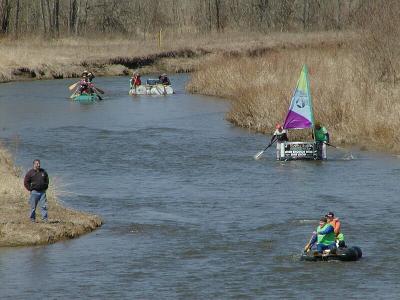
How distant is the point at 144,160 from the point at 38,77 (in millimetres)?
37740

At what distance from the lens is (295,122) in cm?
4200

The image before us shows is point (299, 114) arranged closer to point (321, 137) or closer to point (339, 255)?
point (321, 137)

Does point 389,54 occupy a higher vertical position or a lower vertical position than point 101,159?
higher

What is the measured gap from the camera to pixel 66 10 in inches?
4478

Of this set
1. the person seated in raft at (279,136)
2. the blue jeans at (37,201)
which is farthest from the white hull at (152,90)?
the blue jeans at (37,201)

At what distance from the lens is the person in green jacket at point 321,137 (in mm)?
40594

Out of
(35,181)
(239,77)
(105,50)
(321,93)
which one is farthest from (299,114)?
(105,50)

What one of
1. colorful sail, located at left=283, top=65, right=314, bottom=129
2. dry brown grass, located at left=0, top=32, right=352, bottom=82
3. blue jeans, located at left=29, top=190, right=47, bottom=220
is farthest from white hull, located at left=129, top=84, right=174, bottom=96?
blue jeans, located at left=29, top=190, right=47, bottom=220

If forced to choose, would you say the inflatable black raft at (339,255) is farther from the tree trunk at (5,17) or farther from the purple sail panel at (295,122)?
the tree trunk at (5,17)

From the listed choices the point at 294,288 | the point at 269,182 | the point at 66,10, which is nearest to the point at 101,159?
the point at 269,182

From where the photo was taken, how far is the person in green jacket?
40.6 metres

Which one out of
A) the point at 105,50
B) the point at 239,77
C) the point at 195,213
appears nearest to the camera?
the point at 195,213

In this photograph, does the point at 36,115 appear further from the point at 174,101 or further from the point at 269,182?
the point at 269,182

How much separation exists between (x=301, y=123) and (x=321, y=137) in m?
1.41
